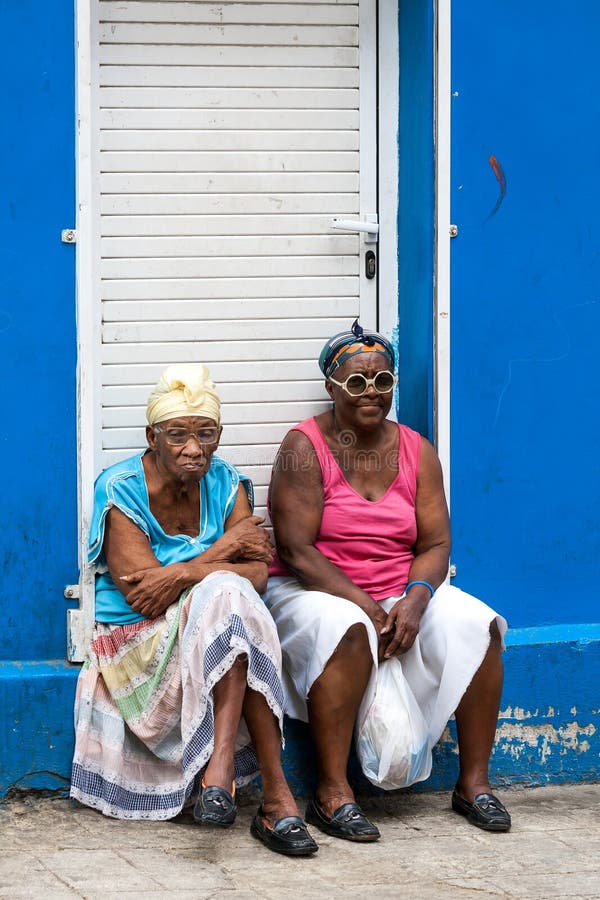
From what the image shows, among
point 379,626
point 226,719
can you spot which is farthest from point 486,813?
point 226,719

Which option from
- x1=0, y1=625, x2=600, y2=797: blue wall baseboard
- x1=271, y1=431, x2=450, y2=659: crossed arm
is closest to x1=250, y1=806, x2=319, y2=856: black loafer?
x1=0, y1=625, x2=600, y2=797: blue wall baseboard

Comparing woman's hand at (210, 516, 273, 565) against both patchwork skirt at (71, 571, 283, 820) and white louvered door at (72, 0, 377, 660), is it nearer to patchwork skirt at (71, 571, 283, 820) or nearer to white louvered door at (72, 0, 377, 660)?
patchwork skirt at (71, 571, 283, 820)

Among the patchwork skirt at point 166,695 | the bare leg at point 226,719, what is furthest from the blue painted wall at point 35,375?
the bare leg at point 226,719

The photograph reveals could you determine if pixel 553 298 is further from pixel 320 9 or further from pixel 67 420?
pixel 67 420

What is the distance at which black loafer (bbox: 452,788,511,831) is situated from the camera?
4.39 metres

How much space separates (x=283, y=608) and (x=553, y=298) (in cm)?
156

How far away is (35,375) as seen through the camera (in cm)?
457

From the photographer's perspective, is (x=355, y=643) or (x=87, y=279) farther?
(x=87, y=279)

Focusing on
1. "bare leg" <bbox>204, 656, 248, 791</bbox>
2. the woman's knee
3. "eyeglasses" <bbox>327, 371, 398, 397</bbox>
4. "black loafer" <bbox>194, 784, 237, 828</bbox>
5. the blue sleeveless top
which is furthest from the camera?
"eyeglasses" <bbox>327, 371, 398, 397</bbox>

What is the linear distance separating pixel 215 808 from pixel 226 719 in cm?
28

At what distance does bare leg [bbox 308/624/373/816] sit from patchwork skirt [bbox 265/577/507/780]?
0.03 metres

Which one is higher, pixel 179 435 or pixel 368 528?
pixel 179 435

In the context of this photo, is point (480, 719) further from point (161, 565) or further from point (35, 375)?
point (35, 375)

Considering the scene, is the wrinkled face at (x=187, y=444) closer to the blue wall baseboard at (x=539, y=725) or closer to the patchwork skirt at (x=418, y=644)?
the patchwork skirt at (x=418, y=644)
